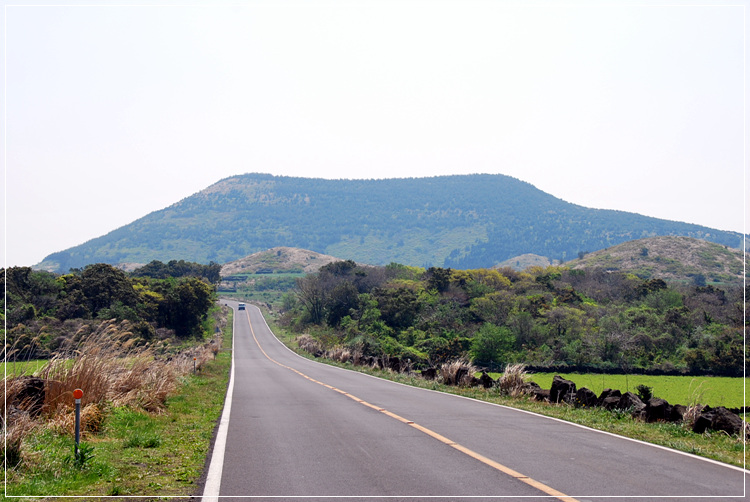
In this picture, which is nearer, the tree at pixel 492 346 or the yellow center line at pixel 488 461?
the yellow center line at pixel 488 461

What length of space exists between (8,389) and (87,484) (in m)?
3.06

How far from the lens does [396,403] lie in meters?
15.1

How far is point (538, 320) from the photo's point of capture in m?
55.7

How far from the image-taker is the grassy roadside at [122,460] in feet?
21.7

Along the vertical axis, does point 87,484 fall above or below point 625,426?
below

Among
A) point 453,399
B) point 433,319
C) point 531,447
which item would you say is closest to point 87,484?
point 531,447

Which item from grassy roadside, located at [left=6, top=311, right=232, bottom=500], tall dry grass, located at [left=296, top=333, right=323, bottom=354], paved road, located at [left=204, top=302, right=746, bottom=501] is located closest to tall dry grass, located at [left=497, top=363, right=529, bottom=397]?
paved road, located at [left=204, top=302, right=746, bottom=501]

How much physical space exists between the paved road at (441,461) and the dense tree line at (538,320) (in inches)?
1204

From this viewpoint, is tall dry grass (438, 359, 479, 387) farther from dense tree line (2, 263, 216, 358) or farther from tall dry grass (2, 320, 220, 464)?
dense tree line (2, 263, 216, 358)

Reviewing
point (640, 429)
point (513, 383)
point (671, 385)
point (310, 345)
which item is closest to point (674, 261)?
point (671, 385)

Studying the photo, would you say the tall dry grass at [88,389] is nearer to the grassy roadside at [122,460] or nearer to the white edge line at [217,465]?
the grassy roadside at [122,460]

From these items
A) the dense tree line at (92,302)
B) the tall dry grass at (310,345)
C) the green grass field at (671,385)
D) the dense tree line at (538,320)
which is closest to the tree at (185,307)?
the dense tree line at (92,302)

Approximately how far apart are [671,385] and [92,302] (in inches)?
1693

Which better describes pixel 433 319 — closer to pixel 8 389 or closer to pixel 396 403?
pixel 396 403
